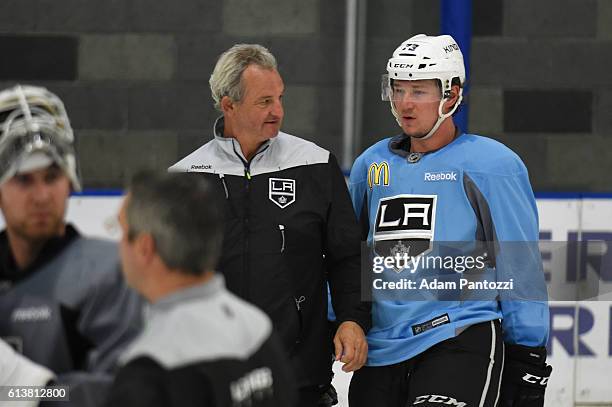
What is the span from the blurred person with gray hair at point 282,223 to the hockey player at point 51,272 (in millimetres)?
1170

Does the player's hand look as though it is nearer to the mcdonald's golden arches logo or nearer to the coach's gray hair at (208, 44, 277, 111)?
the mcdonald's golden arches logo

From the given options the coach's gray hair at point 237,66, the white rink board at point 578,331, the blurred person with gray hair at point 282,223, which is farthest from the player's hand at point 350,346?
the white rink board at point 578,331

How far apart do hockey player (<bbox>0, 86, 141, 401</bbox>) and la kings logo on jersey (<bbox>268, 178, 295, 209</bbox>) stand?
1.21 meters

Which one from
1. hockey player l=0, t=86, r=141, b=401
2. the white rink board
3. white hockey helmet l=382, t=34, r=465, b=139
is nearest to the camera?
hockey player l=0, t=86, r=141, b=401

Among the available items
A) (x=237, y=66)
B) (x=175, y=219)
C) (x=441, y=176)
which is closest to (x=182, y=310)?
(x=175, y=219)

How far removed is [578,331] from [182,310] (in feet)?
11.1

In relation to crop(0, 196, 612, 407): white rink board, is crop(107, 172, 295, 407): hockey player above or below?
above

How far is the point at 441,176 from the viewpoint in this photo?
328 centimetres

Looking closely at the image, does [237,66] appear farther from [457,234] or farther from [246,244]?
[457,234]

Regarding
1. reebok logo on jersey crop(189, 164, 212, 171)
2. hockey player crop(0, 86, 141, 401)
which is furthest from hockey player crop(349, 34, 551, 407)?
hockey player crop(0, 86, 141, 401)

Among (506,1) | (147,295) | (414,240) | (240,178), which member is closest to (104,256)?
(147,295)

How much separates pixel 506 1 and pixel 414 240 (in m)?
3.49

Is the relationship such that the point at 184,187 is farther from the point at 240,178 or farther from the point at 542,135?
the point at 542,135

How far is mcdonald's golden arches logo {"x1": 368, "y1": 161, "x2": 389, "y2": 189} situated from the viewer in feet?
11.0
